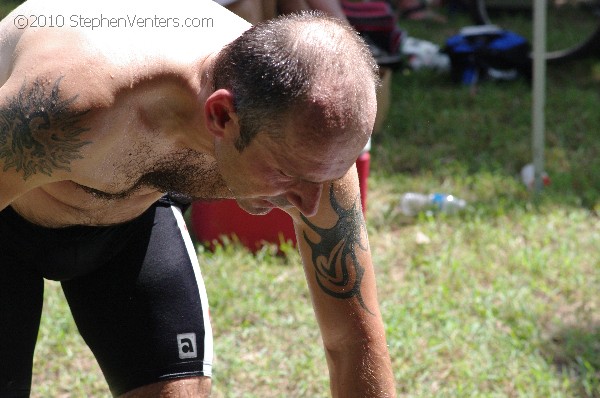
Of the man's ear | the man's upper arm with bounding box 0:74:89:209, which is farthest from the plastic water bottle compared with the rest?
the man's upper arm with bounding box 0:74:89:209

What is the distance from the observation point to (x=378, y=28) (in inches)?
251

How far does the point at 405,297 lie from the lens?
371cm

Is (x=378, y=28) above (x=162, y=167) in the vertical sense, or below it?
below

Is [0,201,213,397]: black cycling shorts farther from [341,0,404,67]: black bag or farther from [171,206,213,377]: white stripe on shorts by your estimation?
[341,0,404,67]: black bag

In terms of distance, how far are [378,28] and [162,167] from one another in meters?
4.61

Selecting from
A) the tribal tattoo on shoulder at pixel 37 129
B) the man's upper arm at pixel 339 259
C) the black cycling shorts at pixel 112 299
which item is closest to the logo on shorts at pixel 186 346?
the black cycling shorts at pixel 112 299

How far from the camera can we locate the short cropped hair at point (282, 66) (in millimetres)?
1660

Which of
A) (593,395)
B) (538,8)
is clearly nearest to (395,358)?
(593,395)

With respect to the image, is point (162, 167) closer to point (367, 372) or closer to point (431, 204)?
point (367, 372)

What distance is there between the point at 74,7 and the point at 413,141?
3.76 metres

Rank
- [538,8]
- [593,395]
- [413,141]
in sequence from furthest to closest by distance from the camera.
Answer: [413,141] < [538,8] < [593,395]

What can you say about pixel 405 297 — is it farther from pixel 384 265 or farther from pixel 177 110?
pixel 177 110

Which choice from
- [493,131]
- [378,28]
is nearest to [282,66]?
[493,131]

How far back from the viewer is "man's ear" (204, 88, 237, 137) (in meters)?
1.72
